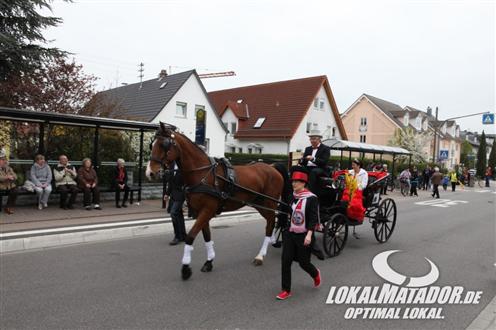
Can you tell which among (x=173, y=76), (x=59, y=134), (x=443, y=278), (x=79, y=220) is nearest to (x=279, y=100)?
(x=173, y=76)

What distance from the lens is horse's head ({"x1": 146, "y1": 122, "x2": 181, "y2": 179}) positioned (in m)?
5.34

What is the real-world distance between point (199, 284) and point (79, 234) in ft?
12.7

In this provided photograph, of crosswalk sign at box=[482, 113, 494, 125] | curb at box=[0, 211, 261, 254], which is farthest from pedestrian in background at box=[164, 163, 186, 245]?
crosswalk sign at box=[482, 113, 494, 125]

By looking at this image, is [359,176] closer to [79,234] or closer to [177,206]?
[177,206]

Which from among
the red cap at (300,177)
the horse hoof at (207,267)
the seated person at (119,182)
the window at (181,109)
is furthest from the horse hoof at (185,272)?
the window at (181,109)

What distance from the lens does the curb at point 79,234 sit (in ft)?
23.7

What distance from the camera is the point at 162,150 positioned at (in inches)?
213

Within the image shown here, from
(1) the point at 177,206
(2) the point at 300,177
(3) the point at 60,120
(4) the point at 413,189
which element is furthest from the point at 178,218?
(4) the point at 413,189

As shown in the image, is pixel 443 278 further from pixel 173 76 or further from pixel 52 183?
pixel 173 76

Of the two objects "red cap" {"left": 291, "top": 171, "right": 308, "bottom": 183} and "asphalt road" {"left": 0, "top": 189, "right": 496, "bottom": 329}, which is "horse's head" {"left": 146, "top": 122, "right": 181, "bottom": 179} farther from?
"red cap" {"left": 291, "top": 171, "right": 308, "bottom": 183}

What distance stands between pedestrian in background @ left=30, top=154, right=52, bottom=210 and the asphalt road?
3.88m

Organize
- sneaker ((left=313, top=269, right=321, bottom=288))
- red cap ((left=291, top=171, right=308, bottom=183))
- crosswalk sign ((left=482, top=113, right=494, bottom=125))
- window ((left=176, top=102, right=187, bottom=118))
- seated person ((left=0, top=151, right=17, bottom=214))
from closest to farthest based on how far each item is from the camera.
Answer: red cap ((left=291, top=171, right=308, bottom=183))
sneaker ((left=313, top=269, right=321, bottom=288))
seated person ((left=0, top=151, right=17, bottom=214))
crosswalk sign ((left=482, top=113, right=494, bottom=125))
window ((left=176, top=102, right=187, bottom=118))

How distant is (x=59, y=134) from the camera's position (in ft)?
42.7

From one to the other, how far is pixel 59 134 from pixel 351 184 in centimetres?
1022
